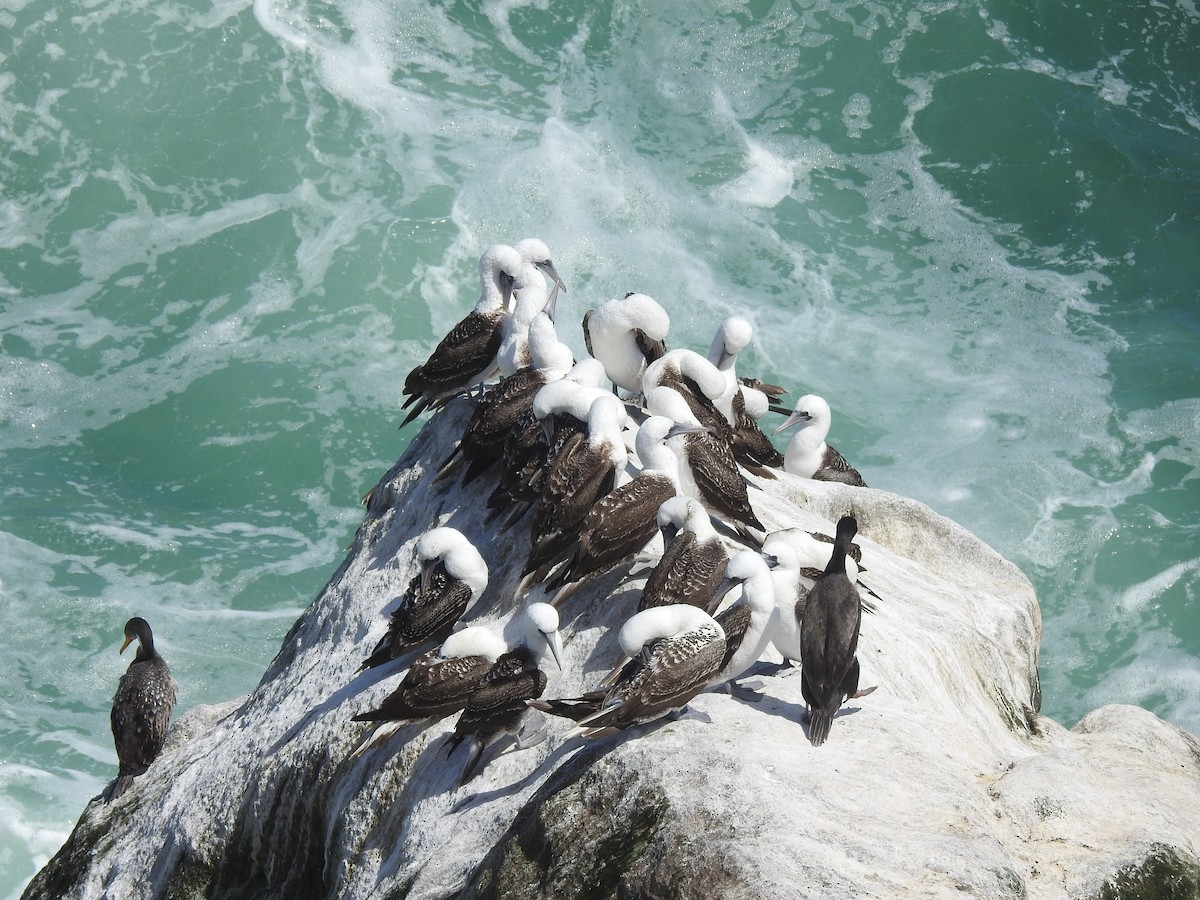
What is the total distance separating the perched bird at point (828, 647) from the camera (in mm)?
5723

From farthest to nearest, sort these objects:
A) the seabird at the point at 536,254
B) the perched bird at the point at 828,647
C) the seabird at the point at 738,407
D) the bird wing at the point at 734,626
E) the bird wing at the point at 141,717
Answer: the seabird at the point at 536,254
the bird wing at the point at 141,717
the seabird at the point at 738,407
the bird wing at the point at 734,626
the perched bird at the point at 828,647

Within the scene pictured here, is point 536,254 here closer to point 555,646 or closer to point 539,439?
point 539,439

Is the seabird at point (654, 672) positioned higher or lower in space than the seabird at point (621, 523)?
higher

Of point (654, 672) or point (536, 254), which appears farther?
point (536, 254)

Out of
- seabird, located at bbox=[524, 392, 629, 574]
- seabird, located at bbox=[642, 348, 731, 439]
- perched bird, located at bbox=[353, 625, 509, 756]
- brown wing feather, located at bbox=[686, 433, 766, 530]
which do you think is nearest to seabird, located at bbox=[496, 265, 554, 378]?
seabird, located at bbox=[642, 348, 731, 439]

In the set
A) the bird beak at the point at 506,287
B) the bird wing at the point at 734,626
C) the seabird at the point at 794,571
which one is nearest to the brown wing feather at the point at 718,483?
the seabird at the point at 794,571

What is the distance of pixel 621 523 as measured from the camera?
273 inches

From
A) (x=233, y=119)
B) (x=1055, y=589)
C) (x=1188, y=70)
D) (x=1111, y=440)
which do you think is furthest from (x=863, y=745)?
(x=1188, y=70)

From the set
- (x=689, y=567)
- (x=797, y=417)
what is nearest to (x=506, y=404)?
(x=689, y=567)

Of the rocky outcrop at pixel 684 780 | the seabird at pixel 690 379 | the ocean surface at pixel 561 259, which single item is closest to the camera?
the rocky outcrop at pixel 684 780

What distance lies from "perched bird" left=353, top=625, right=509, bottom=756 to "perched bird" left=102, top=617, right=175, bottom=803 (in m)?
3.38

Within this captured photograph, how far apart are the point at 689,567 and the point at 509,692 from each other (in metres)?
0.99

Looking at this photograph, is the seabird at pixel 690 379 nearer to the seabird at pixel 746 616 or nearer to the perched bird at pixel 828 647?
the seabird at pixel 746 616

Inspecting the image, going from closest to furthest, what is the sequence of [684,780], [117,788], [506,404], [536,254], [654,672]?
[684,780] < [654,672] < [506,404] < [117,788] < [536,254]
